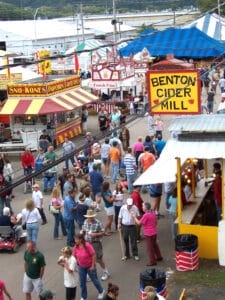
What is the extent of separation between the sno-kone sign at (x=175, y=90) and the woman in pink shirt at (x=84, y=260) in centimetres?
551

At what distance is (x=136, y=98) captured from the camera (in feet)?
101

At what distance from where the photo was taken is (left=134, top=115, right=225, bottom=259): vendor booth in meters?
11.1

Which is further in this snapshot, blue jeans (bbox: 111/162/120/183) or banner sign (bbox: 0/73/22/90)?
banner sign (bbox: 0/73/22/90)

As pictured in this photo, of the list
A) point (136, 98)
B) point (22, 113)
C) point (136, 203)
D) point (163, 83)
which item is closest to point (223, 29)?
point (136, 98)

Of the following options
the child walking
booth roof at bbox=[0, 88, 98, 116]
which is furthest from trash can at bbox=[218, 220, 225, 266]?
booth roof at bbox=[0, 88, 98, 116]

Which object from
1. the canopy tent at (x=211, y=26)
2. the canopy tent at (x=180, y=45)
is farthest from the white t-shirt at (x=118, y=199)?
the canopy tent at (x=211, y=26)

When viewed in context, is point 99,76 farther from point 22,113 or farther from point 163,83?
point 163,83

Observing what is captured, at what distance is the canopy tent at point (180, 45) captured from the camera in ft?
156

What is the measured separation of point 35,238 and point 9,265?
734 mm

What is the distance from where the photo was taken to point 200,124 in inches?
453

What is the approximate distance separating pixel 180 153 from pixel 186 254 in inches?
73.1

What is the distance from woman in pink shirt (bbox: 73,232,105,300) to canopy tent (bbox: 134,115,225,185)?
2230mm

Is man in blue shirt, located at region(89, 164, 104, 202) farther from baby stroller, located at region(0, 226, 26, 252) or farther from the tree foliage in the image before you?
the tree foliage

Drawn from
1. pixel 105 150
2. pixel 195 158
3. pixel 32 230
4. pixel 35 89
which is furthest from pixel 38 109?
pixel 195 158
